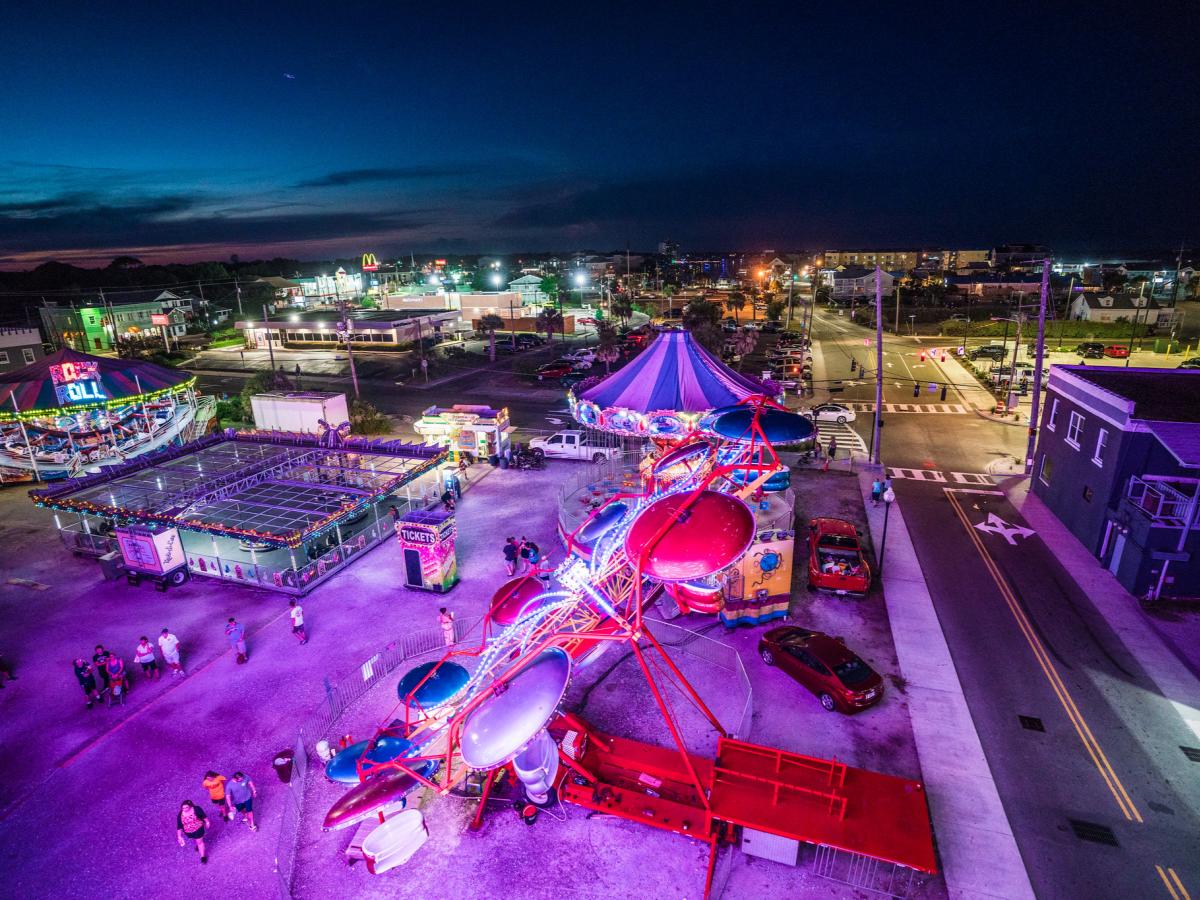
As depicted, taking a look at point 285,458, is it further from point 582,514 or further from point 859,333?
point 859,333

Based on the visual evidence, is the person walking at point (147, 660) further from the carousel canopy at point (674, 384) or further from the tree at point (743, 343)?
the tree at point (743, 343)

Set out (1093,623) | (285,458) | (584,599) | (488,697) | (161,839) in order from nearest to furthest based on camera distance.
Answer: (488,697) < (584,599) < (161,839) < (1093,623) < (285,458)

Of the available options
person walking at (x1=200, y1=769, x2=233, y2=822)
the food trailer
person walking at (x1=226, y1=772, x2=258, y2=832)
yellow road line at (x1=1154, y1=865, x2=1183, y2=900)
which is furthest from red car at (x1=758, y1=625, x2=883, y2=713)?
the food trailer

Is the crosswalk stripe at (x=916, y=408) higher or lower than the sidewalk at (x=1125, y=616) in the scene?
higher

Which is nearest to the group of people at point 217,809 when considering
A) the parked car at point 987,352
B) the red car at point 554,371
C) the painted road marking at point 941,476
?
the painted road marking at point 941,476

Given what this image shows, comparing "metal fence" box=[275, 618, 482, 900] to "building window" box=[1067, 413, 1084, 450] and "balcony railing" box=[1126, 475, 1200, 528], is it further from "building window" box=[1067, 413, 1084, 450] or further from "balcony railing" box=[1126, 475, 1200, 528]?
"building window" box=[1067, 413, 1084, 450]

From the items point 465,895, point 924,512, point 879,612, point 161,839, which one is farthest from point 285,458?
point 924,512
